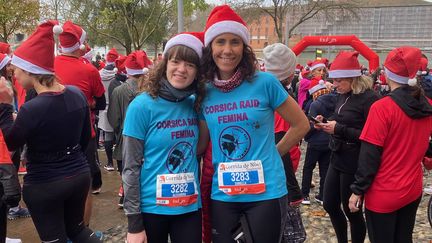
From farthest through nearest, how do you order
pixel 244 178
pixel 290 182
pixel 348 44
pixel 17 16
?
pixel 17 16
pixel 348 44
pixel 290 182
pixel 244 178

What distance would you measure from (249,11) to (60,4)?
12.6 meters

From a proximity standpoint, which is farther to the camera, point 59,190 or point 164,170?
point 59,190

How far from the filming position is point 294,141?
8.26 ft

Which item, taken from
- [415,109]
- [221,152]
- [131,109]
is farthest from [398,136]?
[131,109]

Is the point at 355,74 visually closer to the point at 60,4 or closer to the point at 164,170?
the point at 164,170

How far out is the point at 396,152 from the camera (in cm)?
272

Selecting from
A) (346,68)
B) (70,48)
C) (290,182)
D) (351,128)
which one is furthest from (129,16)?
(290,182)

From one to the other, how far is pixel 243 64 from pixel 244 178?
686 millimetres

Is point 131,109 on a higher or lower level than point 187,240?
higher

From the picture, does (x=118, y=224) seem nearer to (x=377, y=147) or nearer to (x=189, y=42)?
(x=189, y=42)

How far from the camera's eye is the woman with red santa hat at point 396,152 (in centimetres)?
267

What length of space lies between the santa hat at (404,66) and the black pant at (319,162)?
2.64 meters

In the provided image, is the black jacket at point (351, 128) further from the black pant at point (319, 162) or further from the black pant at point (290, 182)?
the black pant at point (319, 162)

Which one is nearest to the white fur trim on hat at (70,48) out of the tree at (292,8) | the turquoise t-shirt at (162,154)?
the turquoise t-shirt at (162,154)
